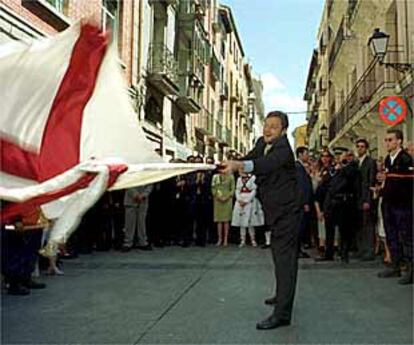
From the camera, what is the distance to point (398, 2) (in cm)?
1631

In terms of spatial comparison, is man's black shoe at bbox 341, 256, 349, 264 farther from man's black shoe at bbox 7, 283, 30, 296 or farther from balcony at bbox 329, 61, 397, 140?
balcony at bbox 329, 61, 397, 140

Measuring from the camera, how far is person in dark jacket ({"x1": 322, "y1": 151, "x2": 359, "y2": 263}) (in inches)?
361

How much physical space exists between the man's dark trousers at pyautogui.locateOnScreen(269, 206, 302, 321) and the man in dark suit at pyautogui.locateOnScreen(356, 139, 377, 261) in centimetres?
389

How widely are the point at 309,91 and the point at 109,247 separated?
5857cm

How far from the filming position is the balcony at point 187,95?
23906 millimetres

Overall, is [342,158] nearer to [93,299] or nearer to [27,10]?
[93,299]

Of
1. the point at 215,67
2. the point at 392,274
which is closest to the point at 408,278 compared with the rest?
the point at 392,274

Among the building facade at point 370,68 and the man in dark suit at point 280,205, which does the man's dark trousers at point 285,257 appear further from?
the building facade at point 370,68

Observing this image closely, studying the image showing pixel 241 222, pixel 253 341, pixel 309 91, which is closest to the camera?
pixel 253 341

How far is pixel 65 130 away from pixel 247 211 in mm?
8743

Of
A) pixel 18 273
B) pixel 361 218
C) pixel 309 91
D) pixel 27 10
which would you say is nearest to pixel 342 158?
pixel 361 218

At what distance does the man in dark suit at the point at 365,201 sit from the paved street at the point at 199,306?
2.72ft

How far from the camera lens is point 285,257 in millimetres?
5312

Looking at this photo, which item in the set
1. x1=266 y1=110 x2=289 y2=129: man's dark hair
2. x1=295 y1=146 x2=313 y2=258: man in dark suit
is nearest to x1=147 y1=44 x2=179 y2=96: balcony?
x1=295 y1=146 x2=313 y2=258: man in dark suit
